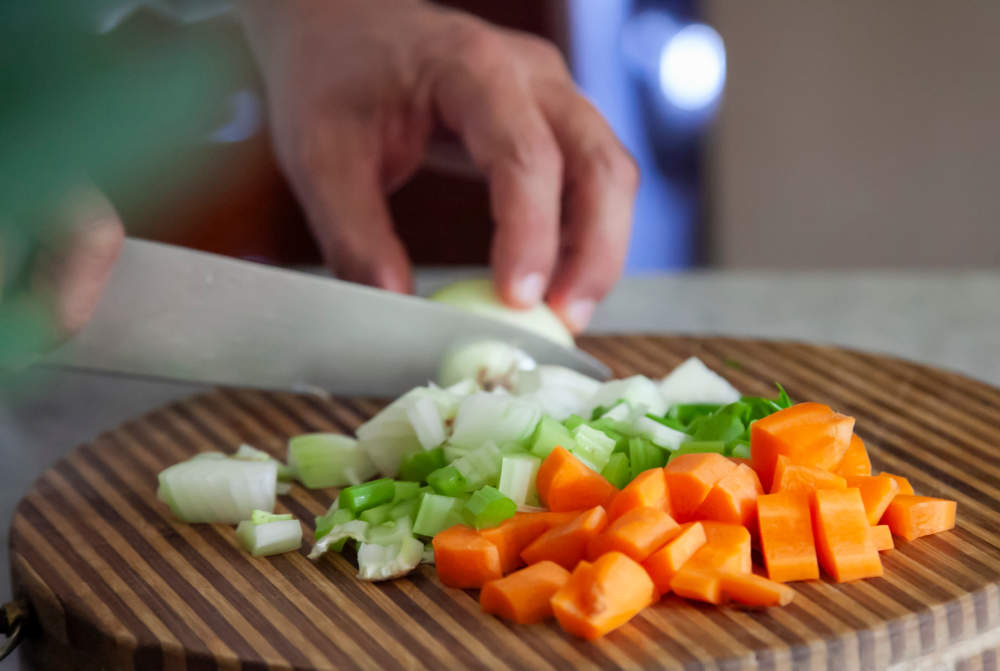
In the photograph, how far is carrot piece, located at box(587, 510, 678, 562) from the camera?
862mm

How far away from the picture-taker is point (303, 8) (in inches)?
75.4

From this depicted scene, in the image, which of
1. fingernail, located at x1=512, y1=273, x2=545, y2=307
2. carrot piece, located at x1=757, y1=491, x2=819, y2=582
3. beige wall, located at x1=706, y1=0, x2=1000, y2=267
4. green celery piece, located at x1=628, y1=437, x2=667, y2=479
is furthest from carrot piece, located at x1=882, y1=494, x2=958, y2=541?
beige wall, located at x1=706, y1=0, x2=1000, y2=267

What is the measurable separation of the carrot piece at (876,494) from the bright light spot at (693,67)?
298 cm

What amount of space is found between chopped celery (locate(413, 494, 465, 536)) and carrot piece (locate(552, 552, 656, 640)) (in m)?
0.20

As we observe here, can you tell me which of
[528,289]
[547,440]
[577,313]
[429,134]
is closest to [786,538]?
[547,440]

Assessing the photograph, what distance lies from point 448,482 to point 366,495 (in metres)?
0.10

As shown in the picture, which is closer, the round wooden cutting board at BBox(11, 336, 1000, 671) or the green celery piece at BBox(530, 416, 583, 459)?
the round wooden cutting board at BBox(11, 336, 1000, 671)

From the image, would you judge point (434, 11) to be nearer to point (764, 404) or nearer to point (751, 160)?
point (764, 404)

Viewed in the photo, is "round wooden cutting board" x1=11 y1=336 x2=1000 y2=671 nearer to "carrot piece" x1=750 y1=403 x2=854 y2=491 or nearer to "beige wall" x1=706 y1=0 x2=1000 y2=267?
"carrot piece" x1=750 y1=403 x2=854 y2=491

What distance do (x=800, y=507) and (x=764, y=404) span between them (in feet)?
0.73

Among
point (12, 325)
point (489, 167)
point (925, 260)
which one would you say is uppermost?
point (12, 325)

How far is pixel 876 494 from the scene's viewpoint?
97 centimetres

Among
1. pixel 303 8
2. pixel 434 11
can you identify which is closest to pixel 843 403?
pixel 434 11

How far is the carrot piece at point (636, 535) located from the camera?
862 millimetres
